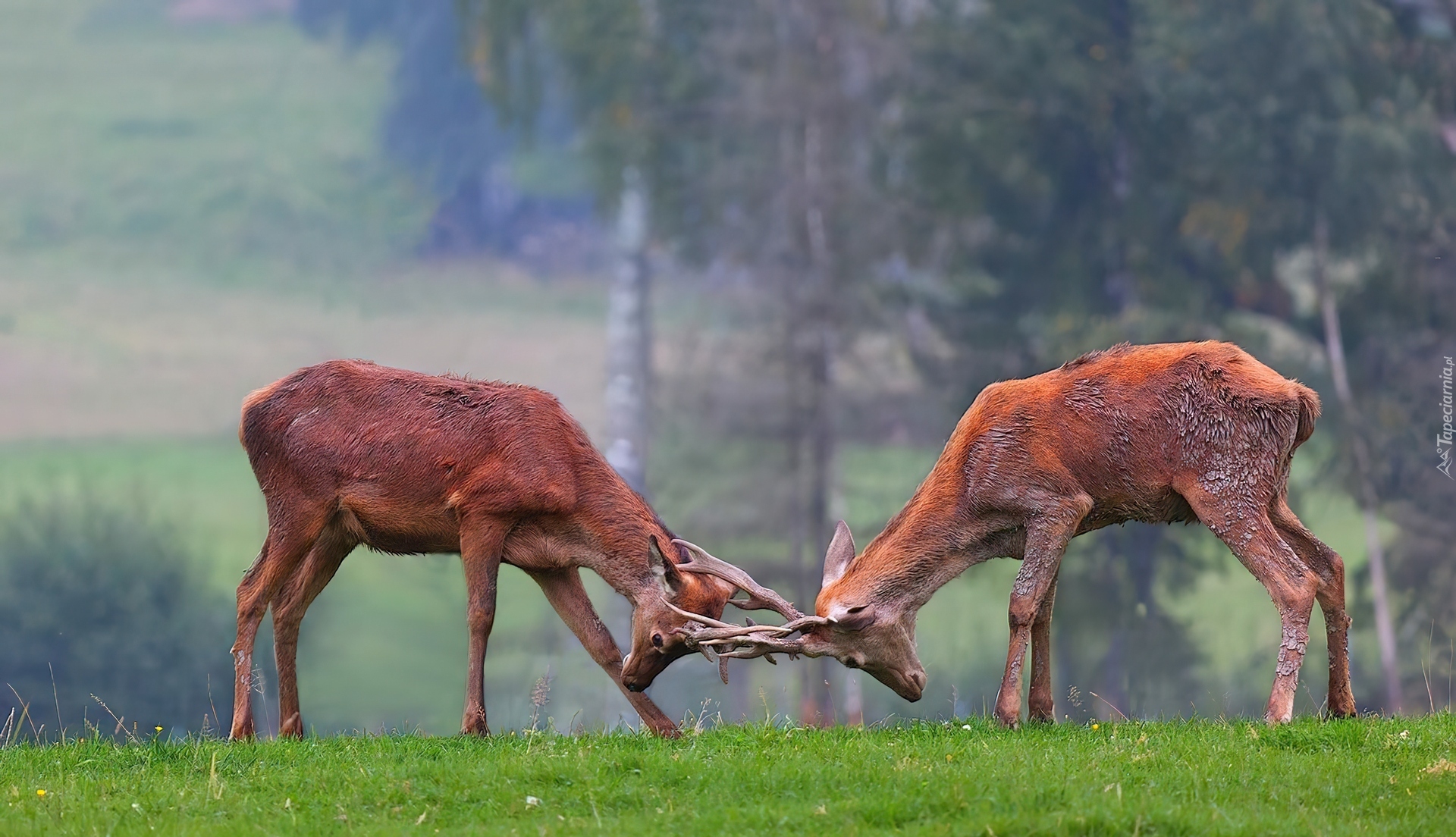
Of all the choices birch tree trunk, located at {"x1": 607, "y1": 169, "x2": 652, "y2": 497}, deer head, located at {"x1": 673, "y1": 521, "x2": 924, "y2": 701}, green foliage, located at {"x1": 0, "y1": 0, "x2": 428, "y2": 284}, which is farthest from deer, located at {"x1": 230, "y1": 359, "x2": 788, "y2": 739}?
green foliage, located at {"x1": 0, "y1": 0, "x2": 428, "y2": 284}

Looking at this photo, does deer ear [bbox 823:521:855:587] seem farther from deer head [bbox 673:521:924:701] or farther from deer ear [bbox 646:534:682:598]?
deer ear [bbox 646:534:682:598]

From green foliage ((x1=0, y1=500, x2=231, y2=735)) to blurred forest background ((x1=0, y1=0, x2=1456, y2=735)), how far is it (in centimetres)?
11

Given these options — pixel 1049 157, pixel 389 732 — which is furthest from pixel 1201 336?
pixel 389 732

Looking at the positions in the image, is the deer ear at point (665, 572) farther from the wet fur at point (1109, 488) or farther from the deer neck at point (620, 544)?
the wet fur at point (1109, 488)

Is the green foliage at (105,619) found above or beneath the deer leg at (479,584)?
beneath

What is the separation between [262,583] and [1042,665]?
5.30 metres

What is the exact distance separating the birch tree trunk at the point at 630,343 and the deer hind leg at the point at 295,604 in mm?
23411

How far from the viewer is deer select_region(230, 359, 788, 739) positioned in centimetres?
A: 1082

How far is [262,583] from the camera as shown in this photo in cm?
1081

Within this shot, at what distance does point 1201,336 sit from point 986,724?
25.4 metres

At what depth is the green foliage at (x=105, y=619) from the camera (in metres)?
34.1

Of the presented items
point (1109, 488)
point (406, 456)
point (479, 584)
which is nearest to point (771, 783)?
point (479, 584)

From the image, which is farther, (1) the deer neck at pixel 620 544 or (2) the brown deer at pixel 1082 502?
(1) the deer neck at pixel 620 544

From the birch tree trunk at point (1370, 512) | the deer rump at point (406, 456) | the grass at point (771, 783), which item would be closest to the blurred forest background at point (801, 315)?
the birch tree trunk at point (1370, 512)
